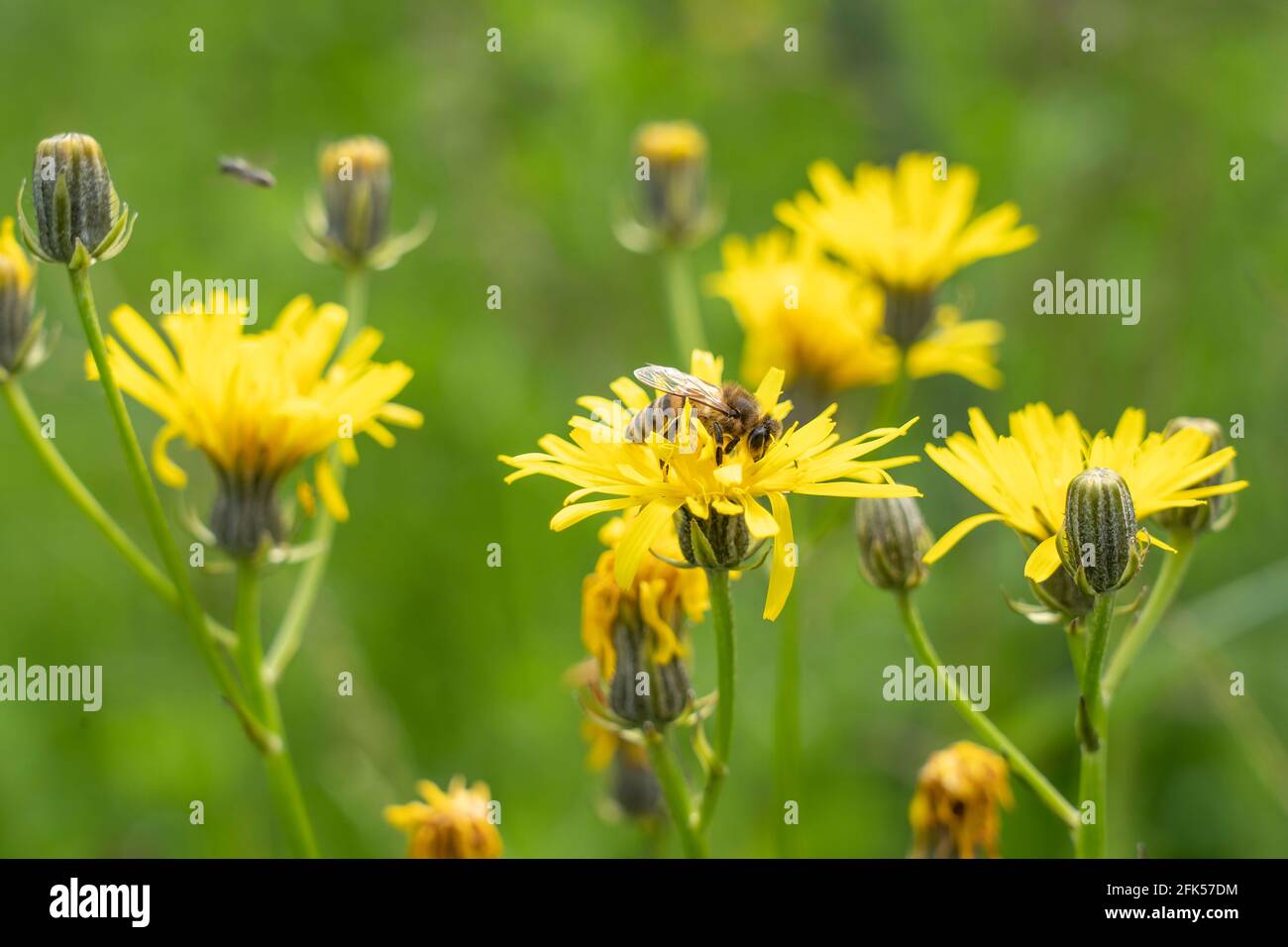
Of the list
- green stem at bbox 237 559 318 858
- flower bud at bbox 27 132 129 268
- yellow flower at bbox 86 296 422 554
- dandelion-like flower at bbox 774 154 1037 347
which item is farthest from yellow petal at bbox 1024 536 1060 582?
flower bud at bbox 27 132 129 268

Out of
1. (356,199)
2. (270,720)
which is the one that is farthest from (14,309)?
(270,720)

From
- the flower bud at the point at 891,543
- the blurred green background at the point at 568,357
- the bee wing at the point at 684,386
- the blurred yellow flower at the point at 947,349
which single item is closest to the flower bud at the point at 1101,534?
the flower bud at the point at 891,543

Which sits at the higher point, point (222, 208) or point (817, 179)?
point (222, 208)

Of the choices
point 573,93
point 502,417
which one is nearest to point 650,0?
point 573,93

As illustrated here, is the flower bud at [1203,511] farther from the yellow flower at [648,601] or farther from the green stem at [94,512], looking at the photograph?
the green stem at [94,512]

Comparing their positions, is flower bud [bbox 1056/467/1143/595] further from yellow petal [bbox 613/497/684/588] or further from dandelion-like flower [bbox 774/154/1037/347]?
dandelion-like flower [bbox 774/154/1037/347]

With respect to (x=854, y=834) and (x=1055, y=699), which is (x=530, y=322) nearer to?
(x=854, y=834)
